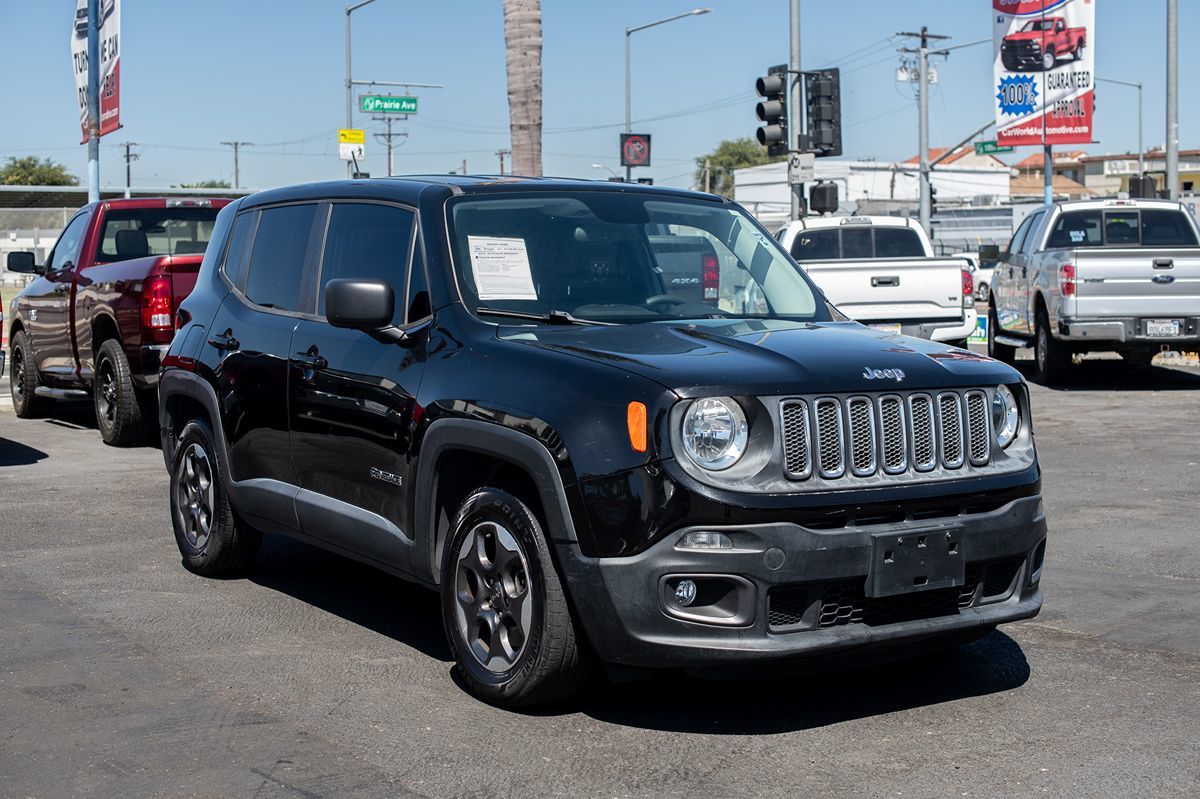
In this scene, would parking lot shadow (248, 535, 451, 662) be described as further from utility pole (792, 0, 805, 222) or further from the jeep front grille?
utility pole (792, 0, 805, 222)

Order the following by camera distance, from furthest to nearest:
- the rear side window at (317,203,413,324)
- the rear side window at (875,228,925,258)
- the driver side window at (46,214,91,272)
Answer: the rear side window at (875,228,925,258), the driver side window at (46,214,91,272), the rear side window at (317,203,413,324)

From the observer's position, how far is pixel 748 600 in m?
4.83

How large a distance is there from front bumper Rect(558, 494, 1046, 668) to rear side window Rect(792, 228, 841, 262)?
13.9 meters

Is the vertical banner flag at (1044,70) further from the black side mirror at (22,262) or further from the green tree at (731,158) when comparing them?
the green tree at (731,158)

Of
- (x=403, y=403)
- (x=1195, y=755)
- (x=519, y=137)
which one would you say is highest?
(x=519, y=137)

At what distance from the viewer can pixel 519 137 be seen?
53.9 feet

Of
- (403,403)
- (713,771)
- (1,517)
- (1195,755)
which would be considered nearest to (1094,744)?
(1195,755)

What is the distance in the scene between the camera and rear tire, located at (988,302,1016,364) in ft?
68.1

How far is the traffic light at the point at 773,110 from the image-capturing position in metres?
22.7

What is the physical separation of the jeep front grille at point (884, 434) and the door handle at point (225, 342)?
3.10 metres

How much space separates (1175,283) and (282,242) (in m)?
11.9

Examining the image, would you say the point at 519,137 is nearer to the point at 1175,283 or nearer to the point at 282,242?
the point at 1175,283

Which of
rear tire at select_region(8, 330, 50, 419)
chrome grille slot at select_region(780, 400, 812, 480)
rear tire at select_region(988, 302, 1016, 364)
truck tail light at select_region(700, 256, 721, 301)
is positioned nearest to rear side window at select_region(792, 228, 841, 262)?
rear tire at select_region(988, 302, 1016, 364)

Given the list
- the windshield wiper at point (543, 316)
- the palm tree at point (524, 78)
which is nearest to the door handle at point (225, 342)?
the windshield wiper at point (543, 316)
